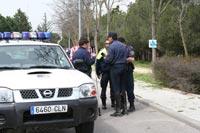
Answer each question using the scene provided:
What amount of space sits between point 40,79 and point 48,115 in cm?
55

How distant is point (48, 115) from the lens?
796 cm

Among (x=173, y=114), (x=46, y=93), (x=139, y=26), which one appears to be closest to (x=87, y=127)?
(x=46, y=93)

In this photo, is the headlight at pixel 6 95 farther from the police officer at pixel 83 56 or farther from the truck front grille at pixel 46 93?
the police officer at pixel 83 56

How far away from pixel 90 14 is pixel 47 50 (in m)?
35.5

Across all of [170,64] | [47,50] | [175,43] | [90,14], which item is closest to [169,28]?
[175,43]

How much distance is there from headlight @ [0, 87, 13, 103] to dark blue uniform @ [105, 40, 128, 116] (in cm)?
407

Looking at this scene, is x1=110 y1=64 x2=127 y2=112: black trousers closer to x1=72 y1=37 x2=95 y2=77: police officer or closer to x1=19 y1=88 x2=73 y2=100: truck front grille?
x1=72 y1=37 x2=95 y2=77: police officer

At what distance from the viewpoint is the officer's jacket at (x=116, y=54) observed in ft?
37.7

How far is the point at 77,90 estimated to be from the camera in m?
8.13

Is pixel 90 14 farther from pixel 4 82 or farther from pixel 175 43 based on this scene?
pixel 4 82

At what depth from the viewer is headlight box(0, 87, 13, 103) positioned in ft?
25.4

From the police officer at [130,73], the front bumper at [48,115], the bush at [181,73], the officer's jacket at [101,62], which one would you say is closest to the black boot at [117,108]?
the police officer at [130,73]

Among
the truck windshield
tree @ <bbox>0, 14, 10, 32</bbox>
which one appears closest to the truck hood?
the truck windshield

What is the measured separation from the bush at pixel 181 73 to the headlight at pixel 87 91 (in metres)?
7.49
